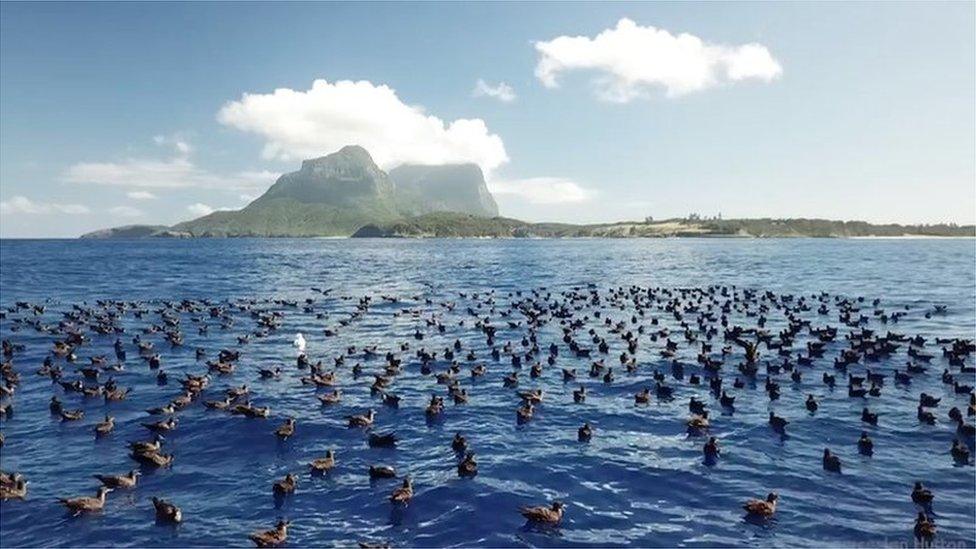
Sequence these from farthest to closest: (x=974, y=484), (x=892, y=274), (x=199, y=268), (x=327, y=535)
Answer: (x=199, y=268)
(x=892, y=274)
(x=974, y=484)
(x=327, y=535)

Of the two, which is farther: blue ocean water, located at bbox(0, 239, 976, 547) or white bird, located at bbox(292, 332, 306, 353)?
white bird, located at bbox(292, 332, 306, 353)

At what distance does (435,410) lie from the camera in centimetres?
2962

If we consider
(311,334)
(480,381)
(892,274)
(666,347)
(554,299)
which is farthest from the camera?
(892,274)

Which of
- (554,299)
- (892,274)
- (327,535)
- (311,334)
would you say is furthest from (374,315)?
(892,274)

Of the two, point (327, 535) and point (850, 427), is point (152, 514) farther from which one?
point (850, 427)

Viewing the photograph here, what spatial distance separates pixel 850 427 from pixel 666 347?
16.3 m

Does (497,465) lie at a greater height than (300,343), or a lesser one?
lesser

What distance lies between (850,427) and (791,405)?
134 inches

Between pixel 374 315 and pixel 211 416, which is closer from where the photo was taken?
pixel 211 416

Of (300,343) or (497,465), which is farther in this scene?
(300,343)

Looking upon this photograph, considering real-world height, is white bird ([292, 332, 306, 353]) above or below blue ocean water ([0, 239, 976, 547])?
above

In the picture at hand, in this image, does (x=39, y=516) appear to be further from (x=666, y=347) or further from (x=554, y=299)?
(x=554, y=299)

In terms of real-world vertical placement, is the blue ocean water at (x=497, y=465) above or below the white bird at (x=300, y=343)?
below

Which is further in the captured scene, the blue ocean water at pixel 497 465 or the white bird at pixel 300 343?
the white bird at pixel 300 343
